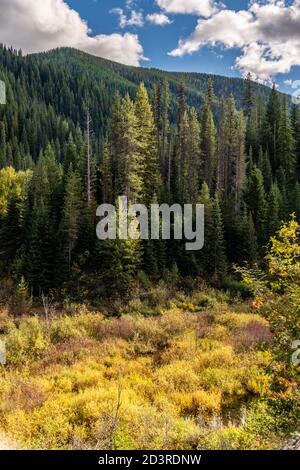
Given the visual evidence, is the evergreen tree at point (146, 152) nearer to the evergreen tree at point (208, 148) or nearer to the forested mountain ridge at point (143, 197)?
the forested mountain ridge at point (143, 197)

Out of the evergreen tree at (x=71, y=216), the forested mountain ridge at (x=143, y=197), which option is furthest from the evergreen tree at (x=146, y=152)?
the evergreen tree at (x=71, y=216)

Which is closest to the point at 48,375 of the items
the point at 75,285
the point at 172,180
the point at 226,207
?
the point at 75,285

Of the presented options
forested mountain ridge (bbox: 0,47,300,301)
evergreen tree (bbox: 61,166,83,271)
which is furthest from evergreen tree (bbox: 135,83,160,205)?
evergreen tree (bbox: 61,166,83,271)

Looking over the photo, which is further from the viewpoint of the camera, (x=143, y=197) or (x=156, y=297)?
(x=143, y=197)

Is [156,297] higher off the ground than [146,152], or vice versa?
[146,152]

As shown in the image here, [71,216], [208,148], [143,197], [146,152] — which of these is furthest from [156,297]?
[208,148]

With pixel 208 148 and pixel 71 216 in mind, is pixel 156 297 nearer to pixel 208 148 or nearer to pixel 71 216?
pixel 71 216

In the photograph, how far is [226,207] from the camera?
43.8 m

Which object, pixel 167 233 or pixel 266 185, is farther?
pixel 266 185

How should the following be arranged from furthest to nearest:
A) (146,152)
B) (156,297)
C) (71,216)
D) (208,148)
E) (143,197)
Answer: (208,148) → (146,152) → (143,197) → (71,216) → (156,297)

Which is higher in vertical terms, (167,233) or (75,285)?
(167,233)
